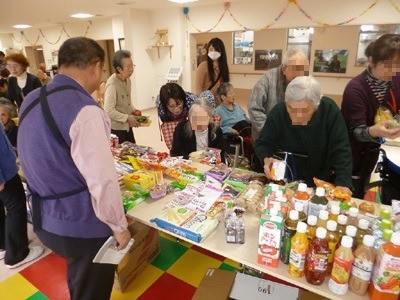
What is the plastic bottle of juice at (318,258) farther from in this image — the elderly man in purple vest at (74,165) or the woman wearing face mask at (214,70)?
the woman wearing face mask at (214,70)

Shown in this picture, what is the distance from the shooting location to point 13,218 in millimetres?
2131

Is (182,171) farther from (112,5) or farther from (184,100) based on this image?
(112,5)

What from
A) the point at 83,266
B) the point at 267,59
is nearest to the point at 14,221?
the point at 83,266

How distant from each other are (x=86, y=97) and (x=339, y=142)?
1.38 metres

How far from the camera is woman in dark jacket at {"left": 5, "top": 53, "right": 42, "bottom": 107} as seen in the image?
11.1 ft

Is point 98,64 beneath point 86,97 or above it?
above

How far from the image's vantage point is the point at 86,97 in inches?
44.8

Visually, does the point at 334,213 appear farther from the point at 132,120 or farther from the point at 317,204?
the point at 132,120

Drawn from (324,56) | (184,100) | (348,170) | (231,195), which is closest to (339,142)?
(348,170)

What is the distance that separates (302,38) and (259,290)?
8548 mm

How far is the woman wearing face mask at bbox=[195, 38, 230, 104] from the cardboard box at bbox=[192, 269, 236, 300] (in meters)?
2.21

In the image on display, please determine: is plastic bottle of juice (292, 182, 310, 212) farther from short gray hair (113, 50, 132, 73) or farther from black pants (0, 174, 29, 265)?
short gray hair (113, 50, 132, 73)

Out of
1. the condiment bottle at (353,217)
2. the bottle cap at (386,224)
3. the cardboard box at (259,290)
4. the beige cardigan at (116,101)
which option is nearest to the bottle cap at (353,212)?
the condiment bottle at (353,217)

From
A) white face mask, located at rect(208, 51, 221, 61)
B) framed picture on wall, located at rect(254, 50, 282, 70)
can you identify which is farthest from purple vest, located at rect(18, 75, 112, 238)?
framed picture on wall, located at rect(254, 50, 282, 70)
